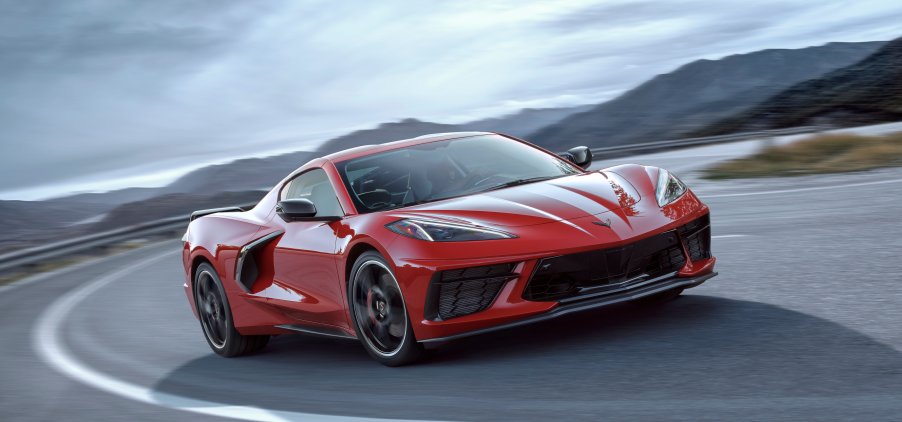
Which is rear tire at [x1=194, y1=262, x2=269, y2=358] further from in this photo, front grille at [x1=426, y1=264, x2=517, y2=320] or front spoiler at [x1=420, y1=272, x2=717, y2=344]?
front grille at [x1=426, y1=264, x2=517, y2=320]

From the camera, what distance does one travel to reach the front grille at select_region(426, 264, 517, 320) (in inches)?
203

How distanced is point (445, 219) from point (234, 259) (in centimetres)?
191

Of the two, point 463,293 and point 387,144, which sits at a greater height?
point 387,144

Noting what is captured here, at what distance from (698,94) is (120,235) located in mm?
160286

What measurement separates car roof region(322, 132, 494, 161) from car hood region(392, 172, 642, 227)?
0.91 metres

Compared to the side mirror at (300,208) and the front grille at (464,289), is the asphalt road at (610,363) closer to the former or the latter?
the front grille at (464,289)

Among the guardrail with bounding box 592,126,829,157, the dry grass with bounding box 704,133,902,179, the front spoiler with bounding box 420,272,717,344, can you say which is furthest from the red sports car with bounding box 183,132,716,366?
the guardrail with bounding box 592,126,829,157

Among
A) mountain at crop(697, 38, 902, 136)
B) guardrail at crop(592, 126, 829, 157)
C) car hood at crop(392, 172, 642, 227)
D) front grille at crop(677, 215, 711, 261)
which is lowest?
mountain at crop(697, 38, 902, 136)

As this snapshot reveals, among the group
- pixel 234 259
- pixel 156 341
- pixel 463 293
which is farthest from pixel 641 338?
pixel 156 341

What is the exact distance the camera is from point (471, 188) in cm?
617

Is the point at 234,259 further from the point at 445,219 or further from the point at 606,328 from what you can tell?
the point at 606,328

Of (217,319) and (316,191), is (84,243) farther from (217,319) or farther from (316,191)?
(316,191)

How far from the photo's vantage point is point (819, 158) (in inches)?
618

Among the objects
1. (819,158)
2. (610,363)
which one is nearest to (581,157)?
(610,363)
